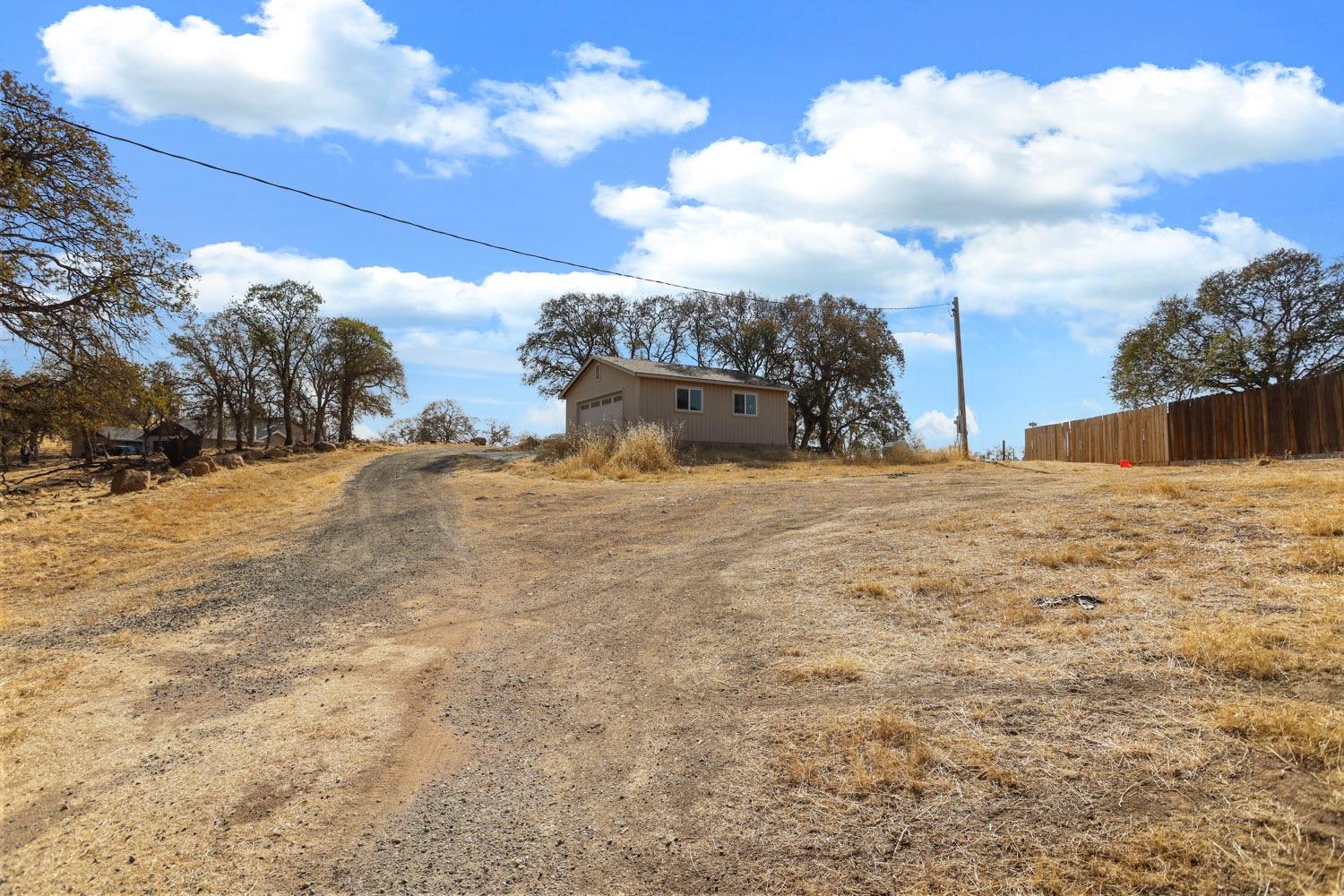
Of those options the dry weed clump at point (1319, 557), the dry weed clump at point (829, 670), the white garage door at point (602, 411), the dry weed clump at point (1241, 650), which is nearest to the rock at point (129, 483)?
the white garage door at point (602, 411)

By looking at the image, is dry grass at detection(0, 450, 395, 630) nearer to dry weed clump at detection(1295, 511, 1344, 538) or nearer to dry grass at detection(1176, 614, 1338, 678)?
dry grass at detection(1176, 614, 1338, 678)

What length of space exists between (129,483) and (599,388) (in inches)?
591

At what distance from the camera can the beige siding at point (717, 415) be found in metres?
25.7

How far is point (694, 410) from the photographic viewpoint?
1049 inches

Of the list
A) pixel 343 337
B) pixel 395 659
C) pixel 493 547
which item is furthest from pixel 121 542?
pixel 343 337

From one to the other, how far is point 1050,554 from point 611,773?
14.9 feet

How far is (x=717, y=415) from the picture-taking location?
27.2m

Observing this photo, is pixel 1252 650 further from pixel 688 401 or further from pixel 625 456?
pixel 688 401

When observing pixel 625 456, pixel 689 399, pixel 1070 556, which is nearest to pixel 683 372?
pixel 689 399

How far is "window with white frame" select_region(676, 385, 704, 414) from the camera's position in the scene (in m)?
26.4

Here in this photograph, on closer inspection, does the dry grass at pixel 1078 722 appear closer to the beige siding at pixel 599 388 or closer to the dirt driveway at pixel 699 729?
the dirt driveway at pixel 699 729

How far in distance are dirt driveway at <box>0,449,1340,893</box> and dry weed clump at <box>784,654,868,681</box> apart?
2cm

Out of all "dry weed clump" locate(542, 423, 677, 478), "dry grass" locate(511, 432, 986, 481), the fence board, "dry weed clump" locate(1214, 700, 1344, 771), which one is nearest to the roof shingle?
"dry grass" locate(511, 432, 986, 481)

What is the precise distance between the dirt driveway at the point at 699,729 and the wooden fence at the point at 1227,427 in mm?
7958
